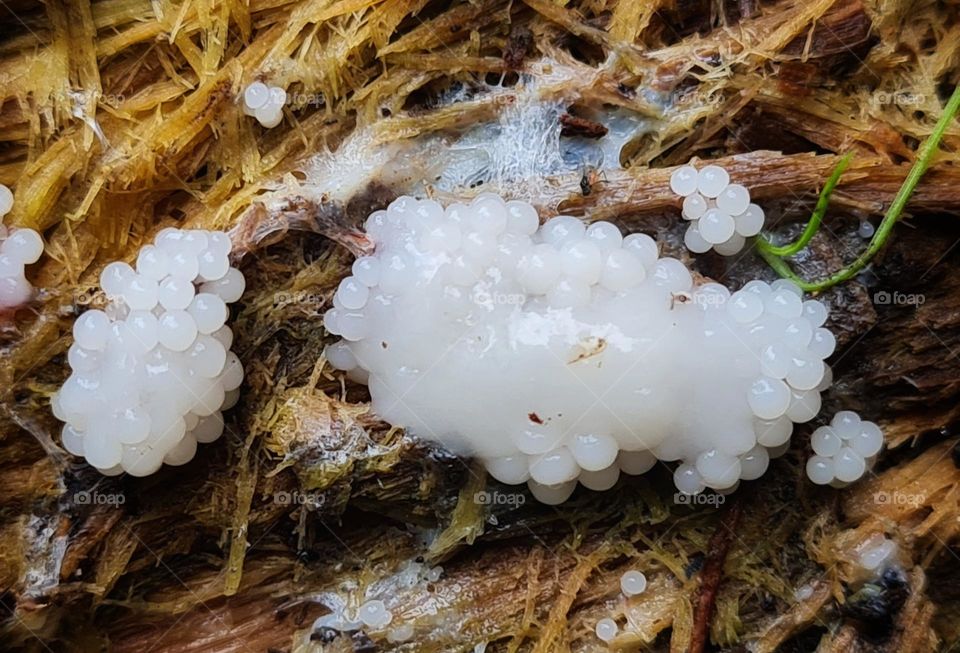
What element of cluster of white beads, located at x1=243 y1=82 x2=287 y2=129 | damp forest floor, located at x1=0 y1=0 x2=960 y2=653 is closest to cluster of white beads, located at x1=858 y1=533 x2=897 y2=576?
damp forest floor, located at x1=0 y1=0 x2=960 y2=653

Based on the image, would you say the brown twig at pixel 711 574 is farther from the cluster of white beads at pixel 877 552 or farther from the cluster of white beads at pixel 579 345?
the cluster of white beads at pixel 877 552

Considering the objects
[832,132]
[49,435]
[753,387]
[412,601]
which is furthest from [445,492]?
[832,132]

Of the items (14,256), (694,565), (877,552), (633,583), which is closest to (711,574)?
(694,565)

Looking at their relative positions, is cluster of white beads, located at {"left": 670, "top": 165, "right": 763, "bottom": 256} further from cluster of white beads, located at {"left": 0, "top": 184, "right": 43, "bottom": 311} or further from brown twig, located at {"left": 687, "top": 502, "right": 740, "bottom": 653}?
cluster of white beads, located at {"left": 0, "top": 184, "right": 43, "bottom": 311}

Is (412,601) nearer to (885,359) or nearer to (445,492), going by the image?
(445,492)

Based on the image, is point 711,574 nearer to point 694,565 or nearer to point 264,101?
point 694,565

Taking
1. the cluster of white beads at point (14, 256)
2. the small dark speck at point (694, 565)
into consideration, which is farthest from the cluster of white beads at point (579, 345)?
the cluster of white beads at point (14, 256)
